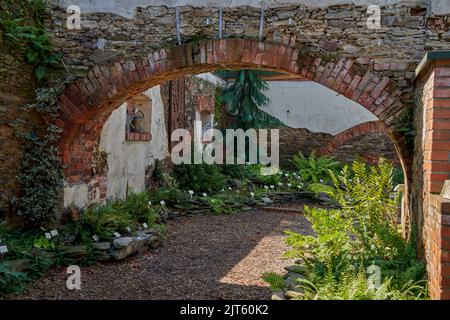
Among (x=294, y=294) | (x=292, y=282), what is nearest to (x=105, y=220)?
(x=292, y=282)

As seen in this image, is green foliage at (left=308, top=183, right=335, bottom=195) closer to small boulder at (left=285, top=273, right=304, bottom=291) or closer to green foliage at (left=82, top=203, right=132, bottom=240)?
small boulder at (left=285, top=273, right=304, bottom=291)

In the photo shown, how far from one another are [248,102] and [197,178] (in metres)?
3.61

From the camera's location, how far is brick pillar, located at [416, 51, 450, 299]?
2.58 m

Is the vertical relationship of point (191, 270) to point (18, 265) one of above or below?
below

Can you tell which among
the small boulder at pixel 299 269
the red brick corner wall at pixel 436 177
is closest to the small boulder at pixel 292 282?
the small boulder at pixel 299 269

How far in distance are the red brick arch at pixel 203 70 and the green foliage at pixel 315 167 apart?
21.8 feet

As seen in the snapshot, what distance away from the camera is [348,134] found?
12.9 m

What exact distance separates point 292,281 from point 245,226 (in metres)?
3.79

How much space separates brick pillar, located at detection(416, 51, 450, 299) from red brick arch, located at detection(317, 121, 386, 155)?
388 inches

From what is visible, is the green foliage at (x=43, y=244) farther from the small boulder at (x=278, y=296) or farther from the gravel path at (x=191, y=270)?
the small boulder at (x=278, y=296)

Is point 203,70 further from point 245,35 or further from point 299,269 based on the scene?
point 299,269

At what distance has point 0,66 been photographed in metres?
4.95

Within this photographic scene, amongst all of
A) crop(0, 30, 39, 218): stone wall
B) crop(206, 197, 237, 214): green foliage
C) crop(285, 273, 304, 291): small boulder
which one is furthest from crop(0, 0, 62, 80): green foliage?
crop(206, 197, 237, 214): green foliage

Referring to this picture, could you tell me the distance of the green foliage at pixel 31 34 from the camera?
4965mm
